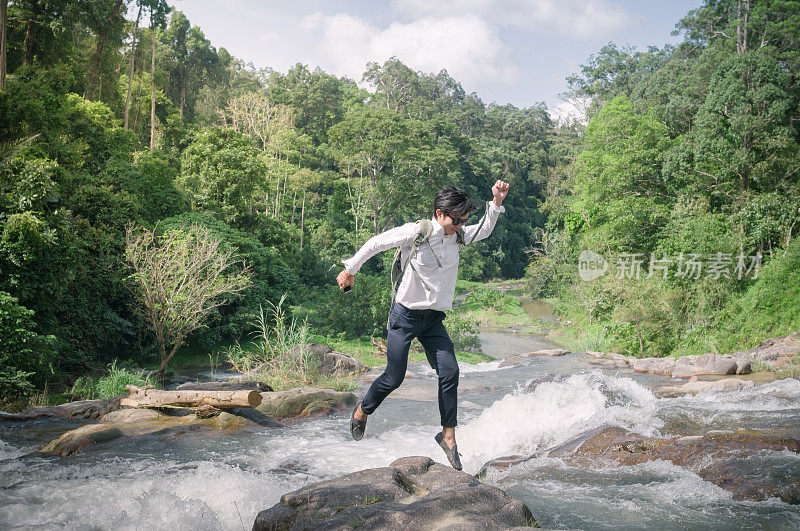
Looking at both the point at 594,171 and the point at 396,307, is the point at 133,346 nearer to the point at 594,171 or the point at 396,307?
the point at 396,307

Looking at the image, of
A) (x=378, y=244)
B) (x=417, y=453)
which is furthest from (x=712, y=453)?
(x=378, y=244)

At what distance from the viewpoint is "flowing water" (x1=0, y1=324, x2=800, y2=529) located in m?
4.30

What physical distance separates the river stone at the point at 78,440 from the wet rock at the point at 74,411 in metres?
1.61

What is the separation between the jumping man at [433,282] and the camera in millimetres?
4461

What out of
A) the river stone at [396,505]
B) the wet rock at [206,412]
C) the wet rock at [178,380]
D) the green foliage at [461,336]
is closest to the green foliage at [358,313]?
the green foliage at [461,336]

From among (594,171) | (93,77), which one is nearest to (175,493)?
(93,77)

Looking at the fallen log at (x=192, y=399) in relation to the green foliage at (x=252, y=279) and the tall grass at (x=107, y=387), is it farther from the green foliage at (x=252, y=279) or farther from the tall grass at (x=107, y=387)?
the green foliage at (x=252, y=279)

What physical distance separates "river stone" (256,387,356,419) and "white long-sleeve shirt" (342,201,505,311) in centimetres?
477

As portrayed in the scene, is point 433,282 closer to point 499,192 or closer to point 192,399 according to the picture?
point 499,192

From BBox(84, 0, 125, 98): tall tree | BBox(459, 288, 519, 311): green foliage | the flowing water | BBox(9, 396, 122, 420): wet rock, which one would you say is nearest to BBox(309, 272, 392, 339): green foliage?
the flowing water

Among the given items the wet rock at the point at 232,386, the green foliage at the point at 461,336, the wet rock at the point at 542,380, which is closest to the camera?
the wet rock at the point at 542,380

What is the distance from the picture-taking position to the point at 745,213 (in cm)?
1892

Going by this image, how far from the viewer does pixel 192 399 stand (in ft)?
26.5

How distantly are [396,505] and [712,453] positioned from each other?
140 inches
